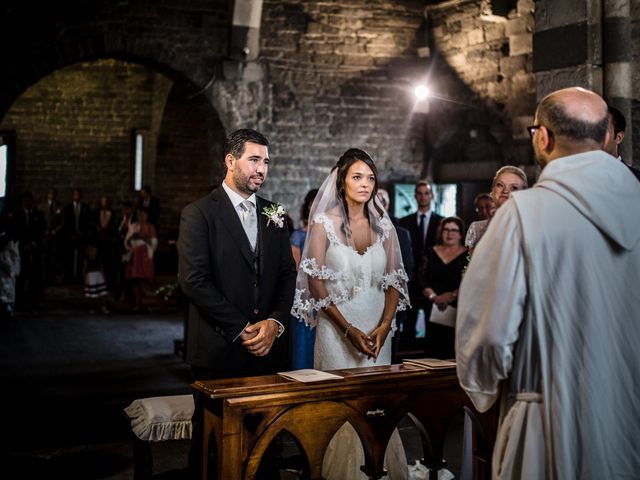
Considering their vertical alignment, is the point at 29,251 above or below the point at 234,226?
above

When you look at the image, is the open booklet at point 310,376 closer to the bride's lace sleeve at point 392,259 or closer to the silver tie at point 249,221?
the silver tie at point 249,221

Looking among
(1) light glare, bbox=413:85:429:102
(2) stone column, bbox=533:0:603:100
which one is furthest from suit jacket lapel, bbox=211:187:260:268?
(1) light glare, bbox=413:85:429:102

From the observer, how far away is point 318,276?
3832 mm

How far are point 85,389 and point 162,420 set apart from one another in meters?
3.03

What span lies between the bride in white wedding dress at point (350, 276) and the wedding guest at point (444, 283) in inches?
65.6

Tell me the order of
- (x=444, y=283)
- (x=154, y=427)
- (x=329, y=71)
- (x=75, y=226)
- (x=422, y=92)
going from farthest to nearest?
1. (x=75, y=226)
2. (x=422, y=92)
3. (x=329, y=71)
4. (x=444, y=283)
5. (x=154, y=427)

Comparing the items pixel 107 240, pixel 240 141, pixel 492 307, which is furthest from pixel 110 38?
pixel 492 307

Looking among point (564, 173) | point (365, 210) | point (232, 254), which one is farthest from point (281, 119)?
point (564, 173)

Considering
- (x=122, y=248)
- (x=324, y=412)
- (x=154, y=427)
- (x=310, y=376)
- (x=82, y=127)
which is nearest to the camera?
(x=324, y=412)

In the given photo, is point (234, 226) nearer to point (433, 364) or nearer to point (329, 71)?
point (433, 364)

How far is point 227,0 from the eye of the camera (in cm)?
974

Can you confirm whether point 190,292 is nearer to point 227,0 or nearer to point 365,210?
point 365,210

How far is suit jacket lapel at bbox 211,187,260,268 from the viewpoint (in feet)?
10.9

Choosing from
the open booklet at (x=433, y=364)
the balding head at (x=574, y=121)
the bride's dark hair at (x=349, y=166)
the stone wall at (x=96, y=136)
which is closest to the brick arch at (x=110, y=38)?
the stone wall at (x=96, y=136)
